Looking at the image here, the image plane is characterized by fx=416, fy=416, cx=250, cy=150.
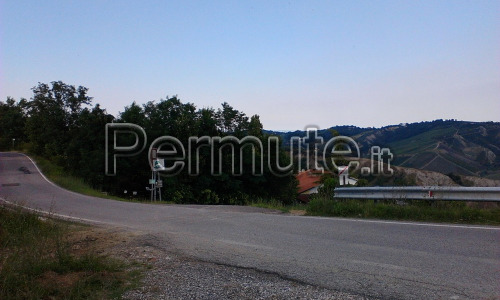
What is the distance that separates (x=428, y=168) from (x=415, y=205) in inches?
603

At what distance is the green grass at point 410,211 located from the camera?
9.59 meters

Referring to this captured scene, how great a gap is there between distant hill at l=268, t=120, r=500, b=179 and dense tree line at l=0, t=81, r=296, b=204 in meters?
14.5

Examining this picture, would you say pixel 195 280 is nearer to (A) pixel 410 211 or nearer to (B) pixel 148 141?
(A) pixel 410 211

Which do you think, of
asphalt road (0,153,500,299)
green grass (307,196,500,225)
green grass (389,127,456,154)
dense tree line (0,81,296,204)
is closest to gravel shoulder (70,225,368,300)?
asphalt road (0,153,500,299)

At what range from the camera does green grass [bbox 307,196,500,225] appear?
9.59 metres

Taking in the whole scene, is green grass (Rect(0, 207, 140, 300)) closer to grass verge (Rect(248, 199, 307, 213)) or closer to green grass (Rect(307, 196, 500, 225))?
green grass (Rect(307, 196, 500, 225))

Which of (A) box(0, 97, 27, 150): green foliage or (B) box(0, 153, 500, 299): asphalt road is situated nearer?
(B) box(0, 153, 500, 299): asphalt road

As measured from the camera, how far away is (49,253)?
19.9 ft

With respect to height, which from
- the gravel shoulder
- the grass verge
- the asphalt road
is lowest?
the grass verge

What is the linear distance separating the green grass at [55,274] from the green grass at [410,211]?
7059 millimetres

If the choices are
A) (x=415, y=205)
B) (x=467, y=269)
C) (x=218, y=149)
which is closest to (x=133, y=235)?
(x=467, y=269)

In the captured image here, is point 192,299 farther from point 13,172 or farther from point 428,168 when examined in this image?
point 13,172

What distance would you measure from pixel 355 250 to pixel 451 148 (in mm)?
22643

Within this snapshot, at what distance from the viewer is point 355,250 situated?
6820 mm
